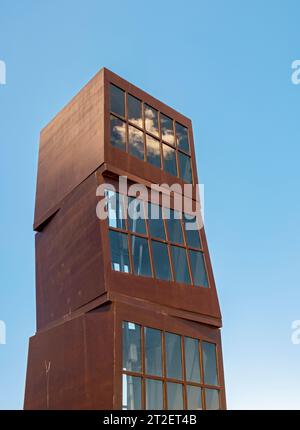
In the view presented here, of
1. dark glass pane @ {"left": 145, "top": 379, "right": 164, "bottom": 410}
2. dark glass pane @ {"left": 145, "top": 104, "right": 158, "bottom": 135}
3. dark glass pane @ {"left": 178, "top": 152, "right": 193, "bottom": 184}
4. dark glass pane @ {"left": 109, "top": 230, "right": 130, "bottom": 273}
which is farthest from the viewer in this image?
dark glass pane @ {"left": 178, "top": 152, "right": 193, "bottom": 184}

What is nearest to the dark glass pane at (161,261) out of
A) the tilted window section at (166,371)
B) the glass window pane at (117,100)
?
the tilted window section at (166,371)

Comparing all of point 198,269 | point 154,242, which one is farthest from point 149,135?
point 198,269

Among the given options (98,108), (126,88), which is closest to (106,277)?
(98,108)

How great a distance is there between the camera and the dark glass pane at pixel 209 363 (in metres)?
19.6

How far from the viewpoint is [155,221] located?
20.9 meters

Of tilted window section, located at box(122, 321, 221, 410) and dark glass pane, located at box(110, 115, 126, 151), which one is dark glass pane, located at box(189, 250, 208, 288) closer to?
tilted window section, located at box(122, 321, 221, 410)

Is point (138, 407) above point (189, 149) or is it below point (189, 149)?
below

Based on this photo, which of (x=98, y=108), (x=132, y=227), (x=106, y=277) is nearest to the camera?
(x=106, y=277)

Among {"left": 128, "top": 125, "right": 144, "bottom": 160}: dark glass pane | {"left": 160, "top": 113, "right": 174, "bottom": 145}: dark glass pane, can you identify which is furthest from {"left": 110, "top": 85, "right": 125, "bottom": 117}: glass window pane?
{"left": 160, "top": 113, "right": 174, "bottom": 145}: dark glass pane

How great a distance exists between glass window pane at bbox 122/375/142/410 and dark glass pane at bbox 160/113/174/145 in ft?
32.5

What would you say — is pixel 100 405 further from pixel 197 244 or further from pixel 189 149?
pixel 189 149

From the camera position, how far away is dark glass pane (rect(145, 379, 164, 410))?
17656 millimetres

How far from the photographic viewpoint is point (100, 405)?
1694cm

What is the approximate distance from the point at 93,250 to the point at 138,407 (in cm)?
507
